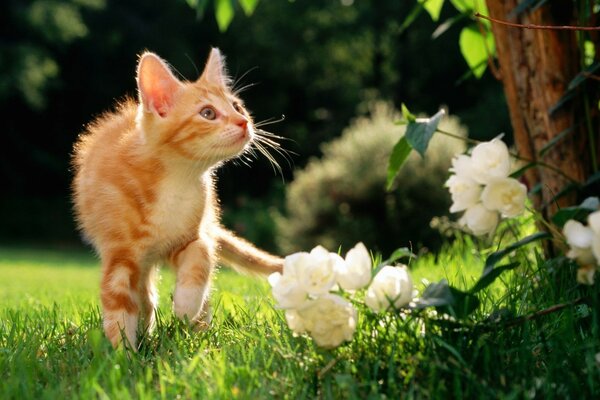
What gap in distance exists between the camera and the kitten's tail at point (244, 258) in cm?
337

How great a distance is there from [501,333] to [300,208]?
8247 millimetres

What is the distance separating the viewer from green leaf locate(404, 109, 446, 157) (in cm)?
210

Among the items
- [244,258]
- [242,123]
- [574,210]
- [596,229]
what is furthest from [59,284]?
[596,229]

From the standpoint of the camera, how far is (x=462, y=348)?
2002 millimetres

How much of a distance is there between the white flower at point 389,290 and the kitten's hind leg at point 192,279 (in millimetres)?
900

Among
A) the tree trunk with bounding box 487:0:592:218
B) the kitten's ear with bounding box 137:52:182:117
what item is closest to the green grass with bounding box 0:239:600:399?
the tree trunk with bounding box 487:0:592:218

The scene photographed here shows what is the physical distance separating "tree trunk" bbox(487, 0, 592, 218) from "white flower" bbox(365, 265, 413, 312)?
118 cm

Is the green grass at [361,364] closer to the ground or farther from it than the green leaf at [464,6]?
closer to the ground

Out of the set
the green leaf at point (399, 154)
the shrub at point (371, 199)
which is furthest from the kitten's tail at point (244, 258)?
the shrub at point (371, 199)

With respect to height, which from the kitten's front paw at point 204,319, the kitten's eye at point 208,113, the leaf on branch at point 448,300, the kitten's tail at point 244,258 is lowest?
the leaf on branch at point 448,300

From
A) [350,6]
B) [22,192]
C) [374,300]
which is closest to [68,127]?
[22,192]

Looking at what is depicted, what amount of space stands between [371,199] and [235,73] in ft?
35.0

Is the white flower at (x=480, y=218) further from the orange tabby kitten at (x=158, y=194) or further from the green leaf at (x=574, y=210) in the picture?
the orange tabby kitten at (x=158, y=194)

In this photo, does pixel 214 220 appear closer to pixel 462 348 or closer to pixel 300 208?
pixel 462 348
